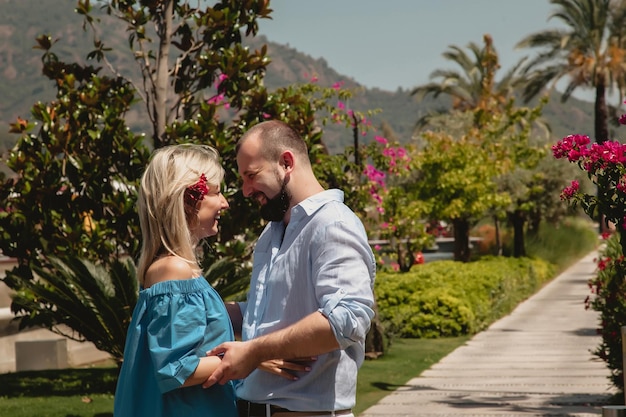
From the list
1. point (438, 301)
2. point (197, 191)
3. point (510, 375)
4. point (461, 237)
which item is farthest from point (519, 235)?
point (197, 191)

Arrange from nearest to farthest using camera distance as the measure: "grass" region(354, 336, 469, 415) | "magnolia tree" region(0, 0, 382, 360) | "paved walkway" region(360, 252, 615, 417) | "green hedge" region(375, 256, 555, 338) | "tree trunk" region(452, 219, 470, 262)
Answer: "magnolia tree" region(0, 0, 382, 360)
"paved walkway" region(360, 252, 615, 417)
"grass" region(354, 336, 469, 415)
"green hedge" region(375, 256, 555, 338)
"tree trunk" region(452, 219, 470, 262)

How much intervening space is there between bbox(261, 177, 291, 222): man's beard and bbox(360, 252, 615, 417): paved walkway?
284 inches

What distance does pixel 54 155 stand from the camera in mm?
10859

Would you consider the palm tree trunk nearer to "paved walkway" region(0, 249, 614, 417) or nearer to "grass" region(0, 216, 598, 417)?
"paved walkway" region(0, 249, 614, 417)

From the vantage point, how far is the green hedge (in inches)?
744

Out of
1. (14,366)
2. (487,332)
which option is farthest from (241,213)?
(487,332)

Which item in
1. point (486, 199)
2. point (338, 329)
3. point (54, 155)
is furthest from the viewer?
point (486, 199)

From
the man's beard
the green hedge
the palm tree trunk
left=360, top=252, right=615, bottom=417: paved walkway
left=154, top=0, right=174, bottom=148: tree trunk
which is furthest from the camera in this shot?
the palm tree trunk

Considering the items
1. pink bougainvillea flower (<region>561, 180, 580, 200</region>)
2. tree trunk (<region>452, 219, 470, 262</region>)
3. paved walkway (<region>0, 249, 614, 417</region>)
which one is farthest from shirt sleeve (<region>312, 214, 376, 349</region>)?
tree trunk (<region>452, 219, 470, 262</region>)

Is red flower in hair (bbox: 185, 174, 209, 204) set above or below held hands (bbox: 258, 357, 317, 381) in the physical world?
above

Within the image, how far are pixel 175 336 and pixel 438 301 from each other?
16.4 m

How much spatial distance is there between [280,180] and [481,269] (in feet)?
72.6

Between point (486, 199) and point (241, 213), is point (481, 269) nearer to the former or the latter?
point (486, 199)

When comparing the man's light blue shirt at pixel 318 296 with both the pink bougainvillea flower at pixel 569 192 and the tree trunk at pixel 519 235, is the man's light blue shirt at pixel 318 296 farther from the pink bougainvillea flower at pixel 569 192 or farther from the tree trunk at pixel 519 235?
the tree trunk at pixel 519 235
